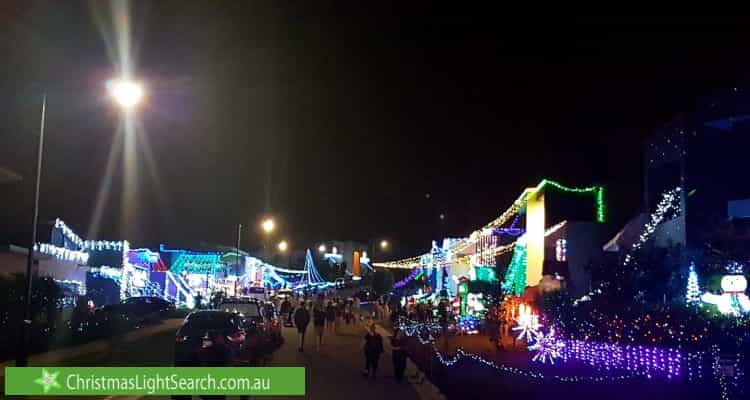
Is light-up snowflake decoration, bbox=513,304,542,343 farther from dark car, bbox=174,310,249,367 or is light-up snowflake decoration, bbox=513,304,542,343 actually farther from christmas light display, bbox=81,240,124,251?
christmas light display, bbox=81,240,124,251

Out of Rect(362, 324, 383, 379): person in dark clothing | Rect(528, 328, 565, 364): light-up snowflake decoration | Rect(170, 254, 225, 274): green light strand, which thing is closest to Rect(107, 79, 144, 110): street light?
Rect(362, 324, 383, 379): person in dark clothing

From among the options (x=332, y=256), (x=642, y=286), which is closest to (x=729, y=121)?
(x=642, y=286)

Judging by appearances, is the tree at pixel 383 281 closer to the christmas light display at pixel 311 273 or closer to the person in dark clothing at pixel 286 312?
the christmas light display at pixel 311 273

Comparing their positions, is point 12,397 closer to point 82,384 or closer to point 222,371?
point 82,384

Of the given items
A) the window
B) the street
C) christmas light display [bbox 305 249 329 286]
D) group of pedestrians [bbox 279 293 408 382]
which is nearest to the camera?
the street

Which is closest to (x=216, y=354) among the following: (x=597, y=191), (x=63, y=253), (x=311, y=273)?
(x=63, y=253)

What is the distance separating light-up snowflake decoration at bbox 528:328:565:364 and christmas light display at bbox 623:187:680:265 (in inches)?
209

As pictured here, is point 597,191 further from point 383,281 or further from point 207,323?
point 383,281

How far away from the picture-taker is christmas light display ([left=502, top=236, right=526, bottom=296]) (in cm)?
4150

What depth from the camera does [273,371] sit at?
13461 millimetres

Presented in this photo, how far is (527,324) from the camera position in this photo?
2950cm

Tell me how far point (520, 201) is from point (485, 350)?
1700 centimetres

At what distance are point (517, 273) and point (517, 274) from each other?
0.18 feet

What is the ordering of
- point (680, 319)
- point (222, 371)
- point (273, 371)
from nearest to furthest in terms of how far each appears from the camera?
point (222, 371), point (273, 371), point (680, 319)
